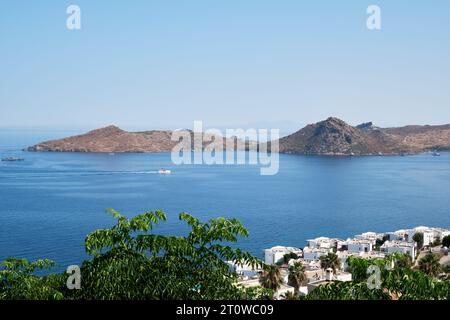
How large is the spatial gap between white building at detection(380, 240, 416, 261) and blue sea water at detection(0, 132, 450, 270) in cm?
799

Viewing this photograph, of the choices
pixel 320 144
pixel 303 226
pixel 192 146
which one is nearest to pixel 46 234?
Result: pixel 303 226

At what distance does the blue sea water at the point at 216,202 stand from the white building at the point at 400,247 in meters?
7.99

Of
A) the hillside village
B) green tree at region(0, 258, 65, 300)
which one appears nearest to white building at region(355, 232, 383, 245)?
the hillside village

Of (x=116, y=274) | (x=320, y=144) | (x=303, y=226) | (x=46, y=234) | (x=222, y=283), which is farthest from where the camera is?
(x=320, y=144)

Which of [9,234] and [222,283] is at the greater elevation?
[222,283]

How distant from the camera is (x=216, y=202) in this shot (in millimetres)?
66250

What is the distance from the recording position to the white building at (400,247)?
3641 cm

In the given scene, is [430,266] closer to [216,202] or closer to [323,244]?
[323,244]

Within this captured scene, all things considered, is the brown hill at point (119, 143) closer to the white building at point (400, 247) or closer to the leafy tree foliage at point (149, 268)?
the white building at point (400, 247)

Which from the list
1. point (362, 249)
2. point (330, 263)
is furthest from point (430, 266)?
point (362, 249)

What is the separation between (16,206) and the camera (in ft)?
199

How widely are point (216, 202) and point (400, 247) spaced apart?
32.1 m
